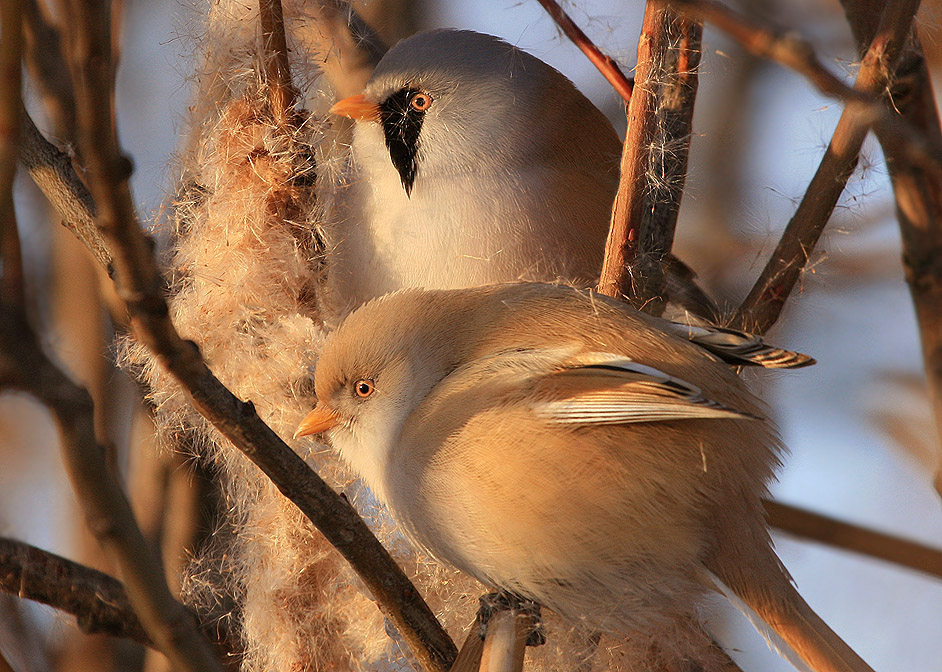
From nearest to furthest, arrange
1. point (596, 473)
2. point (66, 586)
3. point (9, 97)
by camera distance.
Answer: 1. point (9, 97)
2. point (596, 473)
3. point (66, 586)

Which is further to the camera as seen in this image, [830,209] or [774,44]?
[830,209]

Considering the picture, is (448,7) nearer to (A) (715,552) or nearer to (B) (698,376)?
(B) (698,376)

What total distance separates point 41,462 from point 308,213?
937mm

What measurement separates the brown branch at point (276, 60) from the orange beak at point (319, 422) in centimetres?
57

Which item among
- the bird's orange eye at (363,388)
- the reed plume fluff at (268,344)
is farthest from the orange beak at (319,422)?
Result: the reed plume fluff at (268,344)

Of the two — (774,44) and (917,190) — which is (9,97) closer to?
(774,44)

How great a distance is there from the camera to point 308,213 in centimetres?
185

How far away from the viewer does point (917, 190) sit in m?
1.74

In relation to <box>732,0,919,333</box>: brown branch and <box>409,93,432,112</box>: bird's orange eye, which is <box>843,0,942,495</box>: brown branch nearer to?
<box>732,0,919,333</box>: brown branch

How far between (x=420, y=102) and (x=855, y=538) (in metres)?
1.15

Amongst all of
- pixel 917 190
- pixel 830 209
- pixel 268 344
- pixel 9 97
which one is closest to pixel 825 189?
pixel 830 209

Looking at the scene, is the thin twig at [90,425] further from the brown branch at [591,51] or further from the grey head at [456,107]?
the brown branch at [591,51]

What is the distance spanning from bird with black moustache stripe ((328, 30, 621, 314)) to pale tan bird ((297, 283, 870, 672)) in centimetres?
Result: 37

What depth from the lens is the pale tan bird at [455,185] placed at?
179 centimetres
